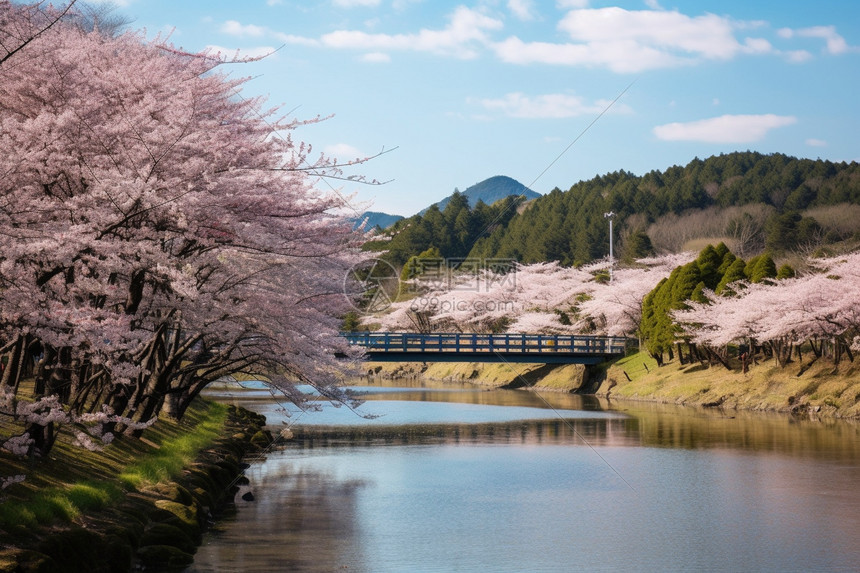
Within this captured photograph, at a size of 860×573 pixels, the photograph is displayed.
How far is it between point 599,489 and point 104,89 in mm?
10748

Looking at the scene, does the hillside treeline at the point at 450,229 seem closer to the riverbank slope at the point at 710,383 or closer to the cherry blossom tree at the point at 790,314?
the riverbank slope at the point at 710,383

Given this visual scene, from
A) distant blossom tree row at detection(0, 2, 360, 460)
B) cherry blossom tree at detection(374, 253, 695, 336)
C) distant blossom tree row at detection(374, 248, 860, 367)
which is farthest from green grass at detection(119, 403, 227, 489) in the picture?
cherry blossom tree at detection(374, 253, 695, 336)

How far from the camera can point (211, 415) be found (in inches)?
1128

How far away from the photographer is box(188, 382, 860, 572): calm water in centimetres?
1156

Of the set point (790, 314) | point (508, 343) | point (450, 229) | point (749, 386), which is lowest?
point (749, 386)

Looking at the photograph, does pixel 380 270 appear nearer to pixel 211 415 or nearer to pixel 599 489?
pixel 211 415

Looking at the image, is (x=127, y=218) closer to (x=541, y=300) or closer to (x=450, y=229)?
(x=541, y=300)

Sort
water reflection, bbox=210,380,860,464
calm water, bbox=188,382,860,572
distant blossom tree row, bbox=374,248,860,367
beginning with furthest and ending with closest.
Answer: distant blossom tree row, bbox=374,248,860,367 → water reflection, bbox=210,380,860,464 → calm water, bbox=188,382,860,572

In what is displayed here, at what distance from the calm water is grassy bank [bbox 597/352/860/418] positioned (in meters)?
2.99

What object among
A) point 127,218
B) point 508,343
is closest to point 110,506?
point 127,218

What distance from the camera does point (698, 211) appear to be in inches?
3307

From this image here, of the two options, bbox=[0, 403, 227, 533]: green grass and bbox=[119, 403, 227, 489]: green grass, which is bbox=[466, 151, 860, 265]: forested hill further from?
bbox=[0, 403, 227, 533]: green grass

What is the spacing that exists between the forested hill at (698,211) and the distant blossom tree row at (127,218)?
54.7m

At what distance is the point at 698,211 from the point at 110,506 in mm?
78749
